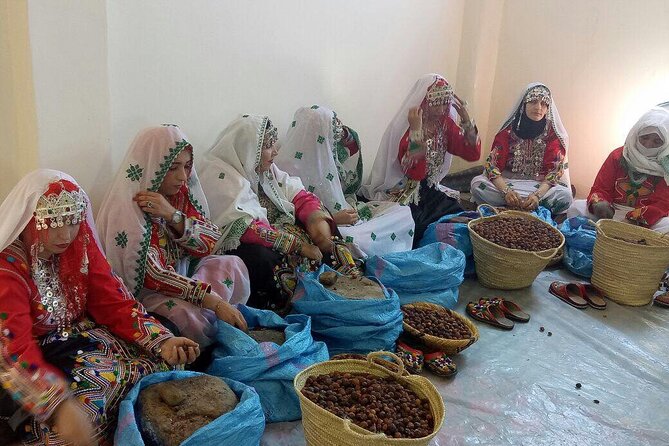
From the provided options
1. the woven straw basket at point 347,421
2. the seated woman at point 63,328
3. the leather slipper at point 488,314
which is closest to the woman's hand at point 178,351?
the seated woman at point 63,328

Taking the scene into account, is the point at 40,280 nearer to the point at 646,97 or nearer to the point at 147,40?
the point at 147,40

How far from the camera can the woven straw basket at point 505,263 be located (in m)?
3.18

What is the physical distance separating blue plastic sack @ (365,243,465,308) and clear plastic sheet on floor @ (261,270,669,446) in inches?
10.5

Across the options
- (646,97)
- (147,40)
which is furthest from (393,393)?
(646,97)

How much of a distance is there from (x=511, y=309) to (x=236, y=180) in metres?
1.60

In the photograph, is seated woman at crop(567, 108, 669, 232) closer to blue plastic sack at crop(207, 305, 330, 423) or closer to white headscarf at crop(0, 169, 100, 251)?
blue plastic sack at crop(207, 305, 330, 423)

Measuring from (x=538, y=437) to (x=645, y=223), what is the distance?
2.13 meters

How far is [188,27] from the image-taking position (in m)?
2.96

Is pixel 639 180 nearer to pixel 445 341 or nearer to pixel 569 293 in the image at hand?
pixel 569 293

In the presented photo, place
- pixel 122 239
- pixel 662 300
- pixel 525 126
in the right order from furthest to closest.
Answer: pixel 525 126 < pixel 662 300 < pixel 122 239

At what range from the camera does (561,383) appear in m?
2.48

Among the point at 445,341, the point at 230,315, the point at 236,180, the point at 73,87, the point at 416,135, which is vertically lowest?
the point at 445,341

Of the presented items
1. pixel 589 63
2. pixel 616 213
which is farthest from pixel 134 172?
pixel 589 63

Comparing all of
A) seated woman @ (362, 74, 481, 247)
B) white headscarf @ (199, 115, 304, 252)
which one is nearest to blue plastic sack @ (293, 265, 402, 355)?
white headscarf @ (199, 115, 304, 252)
